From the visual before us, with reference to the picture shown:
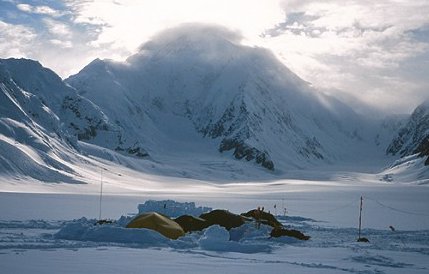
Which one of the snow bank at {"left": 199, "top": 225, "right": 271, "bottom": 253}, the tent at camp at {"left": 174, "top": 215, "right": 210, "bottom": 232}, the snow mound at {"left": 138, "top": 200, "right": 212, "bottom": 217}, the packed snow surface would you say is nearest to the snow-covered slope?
the snow mound at {"left": 138, "top": 200, "right": 212, "bottom": 217}

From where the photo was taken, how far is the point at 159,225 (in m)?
28.4

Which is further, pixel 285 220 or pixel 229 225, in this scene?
pixel 285 220

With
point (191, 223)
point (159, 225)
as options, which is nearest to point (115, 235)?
point (159, 225)

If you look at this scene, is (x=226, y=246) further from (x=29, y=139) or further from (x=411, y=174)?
(x=411, y=174)

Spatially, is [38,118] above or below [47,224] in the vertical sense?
above

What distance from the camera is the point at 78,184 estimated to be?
101125 millimetres

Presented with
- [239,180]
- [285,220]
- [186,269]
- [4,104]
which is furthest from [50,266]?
[239,180]

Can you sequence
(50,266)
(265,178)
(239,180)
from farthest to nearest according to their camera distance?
(265,178), (239,180), (50,266)

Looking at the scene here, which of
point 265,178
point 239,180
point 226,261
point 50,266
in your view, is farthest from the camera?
point 265,178

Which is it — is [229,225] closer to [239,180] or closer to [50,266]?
[50,266]

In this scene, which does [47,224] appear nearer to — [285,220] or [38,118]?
[285,220]

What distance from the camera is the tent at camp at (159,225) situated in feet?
92.5

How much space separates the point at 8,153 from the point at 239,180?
281ft

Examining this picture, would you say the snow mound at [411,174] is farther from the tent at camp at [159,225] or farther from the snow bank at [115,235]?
the snow bank at [115,235]
